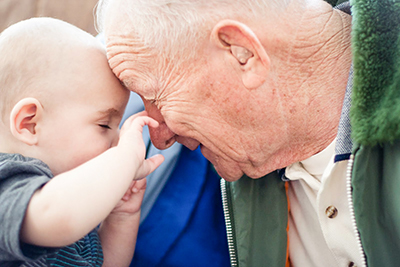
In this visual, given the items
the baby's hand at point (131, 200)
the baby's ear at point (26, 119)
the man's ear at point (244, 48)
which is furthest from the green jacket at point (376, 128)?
the baby's ear at point (26, 119)

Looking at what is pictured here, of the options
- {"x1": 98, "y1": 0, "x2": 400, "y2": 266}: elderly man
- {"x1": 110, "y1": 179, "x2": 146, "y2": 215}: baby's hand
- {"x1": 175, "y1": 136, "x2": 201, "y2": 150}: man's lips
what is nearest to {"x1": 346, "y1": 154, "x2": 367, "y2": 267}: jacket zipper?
{"x1": 98, "y1": 0, "x2": 400, "y2": 266}: elderly man

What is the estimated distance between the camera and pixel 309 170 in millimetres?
1097

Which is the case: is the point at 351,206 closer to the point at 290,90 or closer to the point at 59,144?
the point at 290,90

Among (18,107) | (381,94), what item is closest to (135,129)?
(18,107)

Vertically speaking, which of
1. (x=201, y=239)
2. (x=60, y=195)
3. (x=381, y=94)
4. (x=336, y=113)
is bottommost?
(x=201, y=239)

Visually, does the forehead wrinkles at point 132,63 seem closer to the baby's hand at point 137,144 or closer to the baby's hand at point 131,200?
the baby's hand at point 137,144

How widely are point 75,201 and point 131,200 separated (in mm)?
430

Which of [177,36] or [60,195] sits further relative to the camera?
[177,36]

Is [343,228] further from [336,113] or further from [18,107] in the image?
[18,107]

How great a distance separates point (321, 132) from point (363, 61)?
8.9 inches

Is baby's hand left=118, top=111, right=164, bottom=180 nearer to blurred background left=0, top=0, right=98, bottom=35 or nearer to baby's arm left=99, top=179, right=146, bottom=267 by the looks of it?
baby's arm left=99, top=179, right=146, bottom=267

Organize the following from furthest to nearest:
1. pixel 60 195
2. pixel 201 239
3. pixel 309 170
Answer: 1. pixel 201 239
2. pixel 309 170
3. pixel 60 195

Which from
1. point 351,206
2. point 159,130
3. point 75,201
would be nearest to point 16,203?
point 75,201

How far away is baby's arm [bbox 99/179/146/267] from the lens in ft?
3.70
